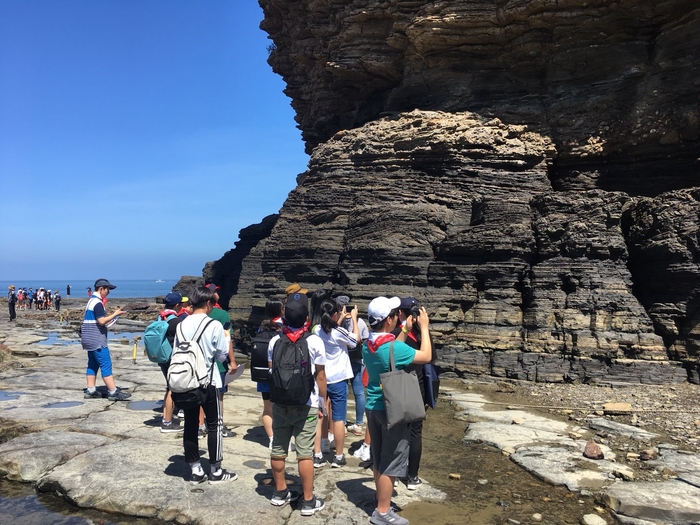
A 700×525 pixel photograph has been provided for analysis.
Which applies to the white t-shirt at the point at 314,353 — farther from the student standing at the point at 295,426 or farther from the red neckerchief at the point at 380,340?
the red neckerchief at the point at 380,340

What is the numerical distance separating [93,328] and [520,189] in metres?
12.4

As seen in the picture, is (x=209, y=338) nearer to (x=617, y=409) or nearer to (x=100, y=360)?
(x=100, y=360)

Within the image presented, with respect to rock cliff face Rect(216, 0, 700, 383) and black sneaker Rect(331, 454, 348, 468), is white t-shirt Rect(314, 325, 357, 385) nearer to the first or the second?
black sneaker Rect(331, 454, 348, 468)

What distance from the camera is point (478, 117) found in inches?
655

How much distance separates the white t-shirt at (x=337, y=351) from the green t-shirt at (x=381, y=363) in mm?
1387

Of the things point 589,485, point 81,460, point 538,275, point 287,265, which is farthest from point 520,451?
point 287,265

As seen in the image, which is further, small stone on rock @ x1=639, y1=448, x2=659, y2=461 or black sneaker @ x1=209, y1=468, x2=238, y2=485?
small stone on rock @ x1=639, y1=448, x2=659, y2=461

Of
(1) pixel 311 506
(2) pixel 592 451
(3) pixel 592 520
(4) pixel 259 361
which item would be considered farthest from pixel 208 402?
(2) pixel 592 451

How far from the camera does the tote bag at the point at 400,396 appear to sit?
4.33 meters

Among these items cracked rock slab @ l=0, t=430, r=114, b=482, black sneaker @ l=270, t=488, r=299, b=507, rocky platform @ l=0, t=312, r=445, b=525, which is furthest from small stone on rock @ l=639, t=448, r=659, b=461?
cracked rock slab @ l=0, t=430, r=114, b=482

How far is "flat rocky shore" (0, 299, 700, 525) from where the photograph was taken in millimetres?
4816

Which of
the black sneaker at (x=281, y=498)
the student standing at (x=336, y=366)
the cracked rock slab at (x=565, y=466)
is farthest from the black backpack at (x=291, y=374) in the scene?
the cracked rock slab at (x=565, y=466)

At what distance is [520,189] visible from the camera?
15961 millimetres

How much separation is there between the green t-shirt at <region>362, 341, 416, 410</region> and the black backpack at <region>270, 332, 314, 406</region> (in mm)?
583
